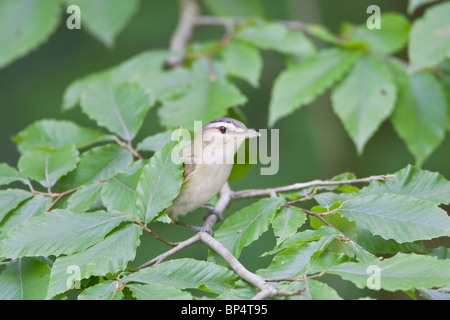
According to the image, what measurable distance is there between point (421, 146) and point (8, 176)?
218cm

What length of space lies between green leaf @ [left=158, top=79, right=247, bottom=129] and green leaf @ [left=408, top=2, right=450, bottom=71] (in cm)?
95

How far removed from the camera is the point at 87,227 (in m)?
1.64

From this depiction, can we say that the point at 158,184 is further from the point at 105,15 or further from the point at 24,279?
the point at 105,15

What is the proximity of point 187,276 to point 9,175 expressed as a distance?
3.36ft

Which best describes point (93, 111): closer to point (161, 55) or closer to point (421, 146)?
point (161, 55)

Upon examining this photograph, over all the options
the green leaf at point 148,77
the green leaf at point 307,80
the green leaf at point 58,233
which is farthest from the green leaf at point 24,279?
the green leaf at point 307,80

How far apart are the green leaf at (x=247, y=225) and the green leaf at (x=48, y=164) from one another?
710 mm

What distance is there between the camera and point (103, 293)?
1461mm

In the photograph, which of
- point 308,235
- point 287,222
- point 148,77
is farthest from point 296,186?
point 148,77

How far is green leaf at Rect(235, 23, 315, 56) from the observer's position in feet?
10.6

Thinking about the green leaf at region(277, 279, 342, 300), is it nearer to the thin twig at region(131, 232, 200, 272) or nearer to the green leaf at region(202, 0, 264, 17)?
the thin twig at region(131, 232, 200, 272)

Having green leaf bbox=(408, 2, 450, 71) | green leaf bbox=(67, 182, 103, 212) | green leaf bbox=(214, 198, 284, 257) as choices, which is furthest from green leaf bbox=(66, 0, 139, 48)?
green leaf bbox=(214, 198, 284, 257)

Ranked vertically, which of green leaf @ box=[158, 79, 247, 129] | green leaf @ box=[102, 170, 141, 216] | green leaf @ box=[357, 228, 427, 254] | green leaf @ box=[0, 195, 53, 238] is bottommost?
green leaf @ box=[357, 228, 427, 254]
